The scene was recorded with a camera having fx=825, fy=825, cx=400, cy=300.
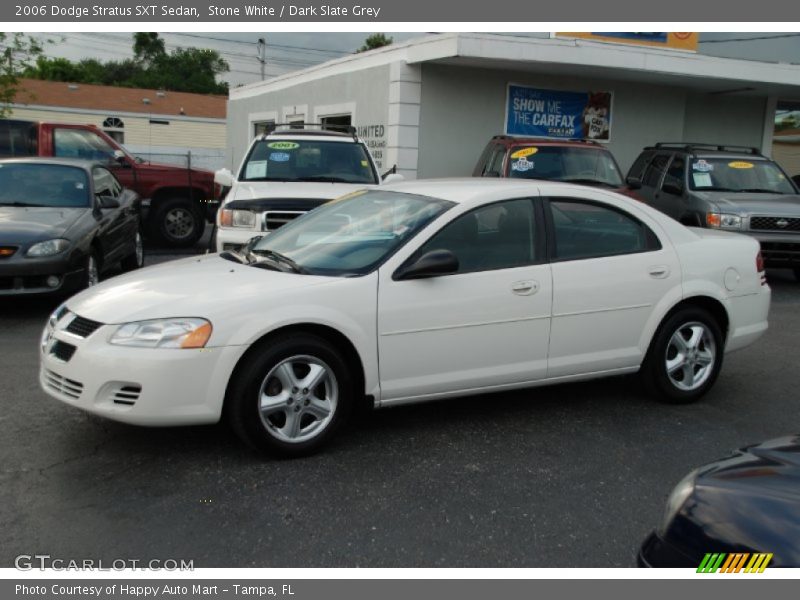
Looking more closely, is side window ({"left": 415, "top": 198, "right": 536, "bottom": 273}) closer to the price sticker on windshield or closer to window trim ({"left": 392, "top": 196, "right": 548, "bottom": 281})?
window trim ({"left": 392, "top": 196, "right": 548, "bottom": 281})

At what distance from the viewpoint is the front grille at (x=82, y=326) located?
4.37 m

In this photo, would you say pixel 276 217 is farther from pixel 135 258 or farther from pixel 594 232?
pixel 594 232

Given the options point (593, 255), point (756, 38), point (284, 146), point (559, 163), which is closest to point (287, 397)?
point (593, 255)

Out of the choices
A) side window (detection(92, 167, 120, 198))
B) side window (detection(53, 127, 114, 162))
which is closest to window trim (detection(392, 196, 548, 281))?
side window (detection(92, 167, 120, 198))

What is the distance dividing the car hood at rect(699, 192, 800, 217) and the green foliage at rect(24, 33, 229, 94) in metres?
67.9

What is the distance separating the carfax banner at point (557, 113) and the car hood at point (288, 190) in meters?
6.62

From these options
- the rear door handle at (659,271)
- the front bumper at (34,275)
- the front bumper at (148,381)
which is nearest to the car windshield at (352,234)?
the front bumper at (148,381)

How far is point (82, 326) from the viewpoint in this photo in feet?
14.6

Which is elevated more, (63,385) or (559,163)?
(559,163)

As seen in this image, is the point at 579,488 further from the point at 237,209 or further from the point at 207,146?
the point at 207,146

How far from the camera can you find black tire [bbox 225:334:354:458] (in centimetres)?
434

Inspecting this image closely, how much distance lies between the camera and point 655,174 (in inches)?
511

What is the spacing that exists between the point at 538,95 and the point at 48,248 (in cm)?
1020

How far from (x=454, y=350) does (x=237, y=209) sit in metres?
4.50
